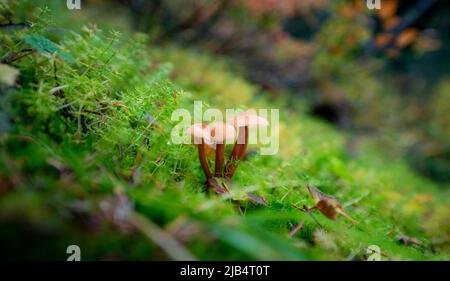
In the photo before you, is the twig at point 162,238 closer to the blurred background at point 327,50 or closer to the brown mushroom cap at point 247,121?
the brown mushroom cap at point 247,121

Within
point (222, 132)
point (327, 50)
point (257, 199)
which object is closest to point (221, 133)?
point (222, 132)

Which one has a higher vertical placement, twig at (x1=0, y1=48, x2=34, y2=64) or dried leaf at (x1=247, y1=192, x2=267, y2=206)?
twig at (x1=0, y1=48, x2=34, y2=64)

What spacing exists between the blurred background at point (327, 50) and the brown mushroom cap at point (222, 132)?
8.40 feet

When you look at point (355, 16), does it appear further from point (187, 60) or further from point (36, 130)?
point (36, 130)

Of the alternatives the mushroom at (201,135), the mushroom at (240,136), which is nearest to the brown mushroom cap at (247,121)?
the mushroom at (240,136)

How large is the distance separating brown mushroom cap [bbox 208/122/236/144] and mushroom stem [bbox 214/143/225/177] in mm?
48

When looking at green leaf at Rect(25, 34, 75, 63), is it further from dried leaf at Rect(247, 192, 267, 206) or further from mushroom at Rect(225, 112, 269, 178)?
dried leaf at Rect(247, 192, 267, 206)

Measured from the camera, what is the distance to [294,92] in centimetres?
511

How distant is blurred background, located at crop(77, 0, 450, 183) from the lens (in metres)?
3.98

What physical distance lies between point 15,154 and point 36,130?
0.50ft

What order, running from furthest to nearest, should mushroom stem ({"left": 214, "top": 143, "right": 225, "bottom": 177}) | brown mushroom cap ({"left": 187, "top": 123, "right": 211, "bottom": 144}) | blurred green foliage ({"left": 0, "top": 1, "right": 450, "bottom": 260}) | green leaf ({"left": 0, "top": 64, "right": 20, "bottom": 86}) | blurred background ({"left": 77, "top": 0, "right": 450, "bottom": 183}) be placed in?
blurred background ({"left": 77, "top": 0, "right": 450, "bottom": 183}), mushroom stem ({"left": 214, "top": 143, "right": 225, "bottom": 177}), brown mushroom cap ({"left": 187, "top": 123, "right": 211, "bottom": 144}), green leaf ({"left": 0, "top": 64, "right": 20, "bottom": 86}), blurred green foliage ({"left": 0, "top": 1, "right": 450, "bottom": 260})

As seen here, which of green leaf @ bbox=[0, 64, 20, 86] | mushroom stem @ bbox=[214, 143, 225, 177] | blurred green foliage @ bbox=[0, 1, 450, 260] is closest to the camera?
blurred green foliage @ bbox=[0, 1, 450, 260]

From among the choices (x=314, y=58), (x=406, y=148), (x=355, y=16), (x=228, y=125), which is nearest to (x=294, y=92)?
Answer: (x=314, y=58)

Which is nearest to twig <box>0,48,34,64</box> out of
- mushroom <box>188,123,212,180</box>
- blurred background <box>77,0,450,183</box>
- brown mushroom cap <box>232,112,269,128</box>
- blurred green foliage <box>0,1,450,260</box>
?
blurred green foliage <box>0,1,450,260</box>
